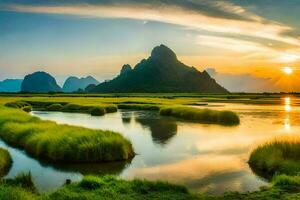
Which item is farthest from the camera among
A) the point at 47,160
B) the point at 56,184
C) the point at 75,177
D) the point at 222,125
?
the point at 222,125

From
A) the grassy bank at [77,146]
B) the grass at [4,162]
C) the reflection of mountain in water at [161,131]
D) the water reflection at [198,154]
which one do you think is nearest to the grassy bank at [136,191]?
the water reflection at [198,154]

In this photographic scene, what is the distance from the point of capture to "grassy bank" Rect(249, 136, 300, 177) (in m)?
25.8

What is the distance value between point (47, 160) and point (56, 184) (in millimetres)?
6435

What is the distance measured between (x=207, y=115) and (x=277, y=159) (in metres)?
40.6

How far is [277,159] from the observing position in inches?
1081

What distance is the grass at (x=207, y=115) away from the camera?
2522 inches

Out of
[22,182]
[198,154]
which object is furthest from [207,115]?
[22,182]

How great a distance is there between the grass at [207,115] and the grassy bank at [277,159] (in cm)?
3245

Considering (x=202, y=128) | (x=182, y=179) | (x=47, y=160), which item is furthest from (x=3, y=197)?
(x=202, y=128)

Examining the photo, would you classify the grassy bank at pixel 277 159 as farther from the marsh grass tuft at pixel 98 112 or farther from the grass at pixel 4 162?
the marsh grass tuft at pixel 98 112

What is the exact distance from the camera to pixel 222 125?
197ft

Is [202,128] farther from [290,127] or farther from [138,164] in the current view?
[138,164]

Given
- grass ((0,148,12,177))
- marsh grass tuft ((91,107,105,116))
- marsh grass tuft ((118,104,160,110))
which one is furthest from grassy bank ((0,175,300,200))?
marsh grass tuft ((118,104,160,110))

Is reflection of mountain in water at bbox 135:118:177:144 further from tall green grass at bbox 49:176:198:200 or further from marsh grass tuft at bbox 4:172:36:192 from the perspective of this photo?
marsh grass tuft at bbox 4:172:36:192
